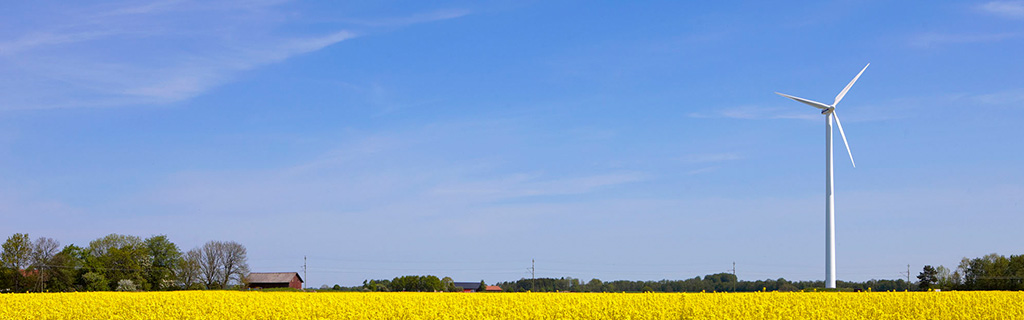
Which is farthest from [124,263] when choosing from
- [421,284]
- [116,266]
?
[421,284]

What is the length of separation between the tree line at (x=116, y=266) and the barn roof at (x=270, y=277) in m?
11.0

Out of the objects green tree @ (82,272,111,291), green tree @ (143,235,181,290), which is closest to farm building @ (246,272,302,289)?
green tree @ (143,235,181,290)

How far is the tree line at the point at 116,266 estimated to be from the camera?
11501 cm

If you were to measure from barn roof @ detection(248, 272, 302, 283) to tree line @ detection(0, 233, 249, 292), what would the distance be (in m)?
11.0

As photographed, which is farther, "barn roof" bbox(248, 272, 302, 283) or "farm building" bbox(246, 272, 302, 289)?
"barn roof" bbox(248, 272, 302, 283)

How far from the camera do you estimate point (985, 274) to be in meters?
128

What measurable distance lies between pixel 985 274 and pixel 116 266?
135784 millimetres

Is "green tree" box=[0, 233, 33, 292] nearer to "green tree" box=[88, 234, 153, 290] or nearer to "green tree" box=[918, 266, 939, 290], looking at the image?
"green tree" box=[88, 234, 153, 290]

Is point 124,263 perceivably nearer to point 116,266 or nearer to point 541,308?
point 116,266

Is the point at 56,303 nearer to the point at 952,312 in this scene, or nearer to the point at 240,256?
the point at 952,312

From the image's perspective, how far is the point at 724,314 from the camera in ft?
78.8

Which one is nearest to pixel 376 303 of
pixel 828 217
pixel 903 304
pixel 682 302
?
pixel 682 302

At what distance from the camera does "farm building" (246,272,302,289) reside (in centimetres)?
15162

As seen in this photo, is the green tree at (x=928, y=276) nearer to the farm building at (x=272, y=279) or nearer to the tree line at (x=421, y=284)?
the tree line at (x=421, y=284)
